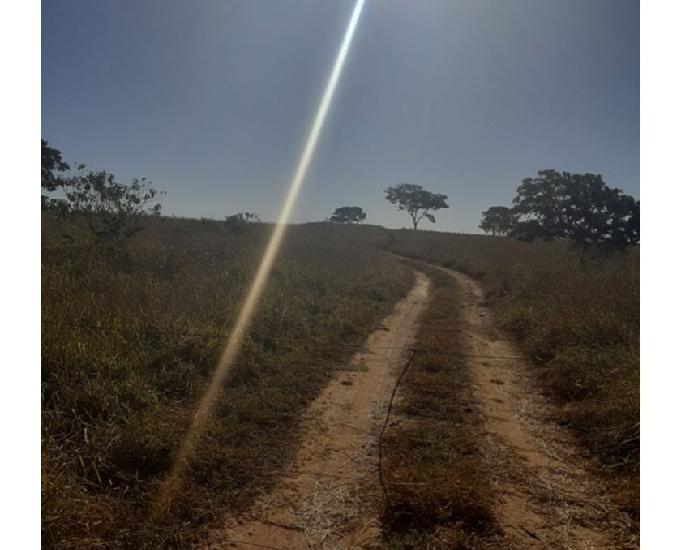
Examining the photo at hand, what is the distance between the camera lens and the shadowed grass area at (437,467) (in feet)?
11.6

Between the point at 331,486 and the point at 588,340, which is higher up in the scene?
the point at 588,340

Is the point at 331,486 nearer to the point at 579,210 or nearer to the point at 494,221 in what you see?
the point at 579,210

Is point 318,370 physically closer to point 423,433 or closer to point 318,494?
point 423,433

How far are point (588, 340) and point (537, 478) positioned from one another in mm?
4718

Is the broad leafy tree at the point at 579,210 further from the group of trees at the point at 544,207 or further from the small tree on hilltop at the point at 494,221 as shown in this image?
the small tree on hilltop at the point at 494,221

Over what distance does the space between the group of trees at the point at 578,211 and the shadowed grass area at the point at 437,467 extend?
15236 millimetres

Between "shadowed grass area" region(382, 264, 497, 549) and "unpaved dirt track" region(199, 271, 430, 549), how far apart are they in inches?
7.9

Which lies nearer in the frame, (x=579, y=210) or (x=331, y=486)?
(x=331, y=486)

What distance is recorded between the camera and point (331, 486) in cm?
422

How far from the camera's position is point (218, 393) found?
6.08 metres

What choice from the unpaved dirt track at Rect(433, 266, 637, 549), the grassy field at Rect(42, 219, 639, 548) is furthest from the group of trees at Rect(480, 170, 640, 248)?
the unpaved dirt track at Rect(433, 266, 637, 549)

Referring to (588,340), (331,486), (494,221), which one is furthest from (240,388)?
(494,221)

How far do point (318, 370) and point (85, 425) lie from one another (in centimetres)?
360
